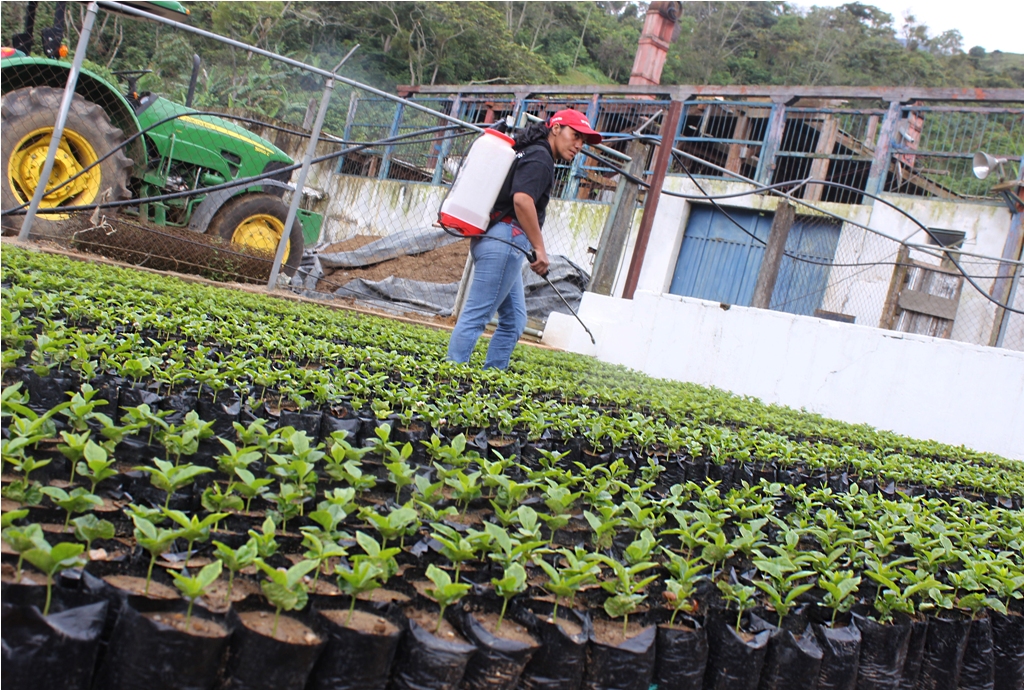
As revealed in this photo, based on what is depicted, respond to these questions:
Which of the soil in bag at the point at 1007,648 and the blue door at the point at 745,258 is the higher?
the blue door at the point at 745,258

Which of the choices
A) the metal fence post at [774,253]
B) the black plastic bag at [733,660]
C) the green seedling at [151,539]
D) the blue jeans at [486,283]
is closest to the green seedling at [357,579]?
the green seedling at [151,539]

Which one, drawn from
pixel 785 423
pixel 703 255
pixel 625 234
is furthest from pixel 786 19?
pixel 785 423

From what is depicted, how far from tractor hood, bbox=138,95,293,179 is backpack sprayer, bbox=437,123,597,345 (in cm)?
493

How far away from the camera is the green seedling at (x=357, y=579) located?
137cm

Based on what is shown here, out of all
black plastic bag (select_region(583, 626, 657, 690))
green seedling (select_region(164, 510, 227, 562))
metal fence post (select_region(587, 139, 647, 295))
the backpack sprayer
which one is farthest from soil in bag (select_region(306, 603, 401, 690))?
metal fence post (select_region(587, 139, 647, 295))

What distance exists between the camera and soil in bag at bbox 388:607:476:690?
1332 mm

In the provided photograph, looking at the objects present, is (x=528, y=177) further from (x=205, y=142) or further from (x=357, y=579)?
(x=205, y=142)

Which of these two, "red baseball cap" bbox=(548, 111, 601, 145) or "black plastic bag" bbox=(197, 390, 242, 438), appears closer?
"black plastic bag" bbox=(197, 390, 242, 438)

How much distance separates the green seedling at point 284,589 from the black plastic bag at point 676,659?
0.72m

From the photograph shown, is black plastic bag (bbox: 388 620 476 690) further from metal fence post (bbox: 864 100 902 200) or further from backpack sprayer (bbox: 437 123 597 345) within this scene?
metal fence post (bbox: 864 100 902 200)

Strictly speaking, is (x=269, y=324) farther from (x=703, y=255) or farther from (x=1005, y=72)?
(x=1005, y=72)

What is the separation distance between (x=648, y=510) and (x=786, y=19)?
52106mm

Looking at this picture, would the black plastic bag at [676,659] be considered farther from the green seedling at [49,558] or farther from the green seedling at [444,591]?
the green seedling at [49,558]

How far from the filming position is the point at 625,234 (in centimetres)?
841
